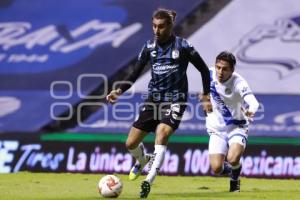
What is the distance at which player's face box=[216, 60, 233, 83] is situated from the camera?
11.3 metres

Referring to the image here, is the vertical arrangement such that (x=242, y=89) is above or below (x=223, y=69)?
below

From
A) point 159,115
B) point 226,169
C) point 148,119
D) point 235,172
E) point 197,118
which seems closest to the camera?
point 159,115

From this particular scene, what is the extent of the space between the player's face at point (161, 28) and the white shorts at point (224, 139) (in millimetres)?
1679

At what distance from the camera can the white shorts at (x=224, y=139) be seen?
456 inches

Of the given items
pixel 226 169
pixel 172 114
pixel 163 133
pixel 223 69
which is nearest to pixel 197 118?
pixel 226 169

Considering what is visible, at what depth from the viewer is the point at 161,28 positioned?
10656 millimetres

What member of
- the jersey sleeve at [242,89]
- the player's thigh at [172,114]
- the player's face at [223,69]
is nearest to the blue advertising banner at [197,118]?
the jersey sleeve at [242,89]

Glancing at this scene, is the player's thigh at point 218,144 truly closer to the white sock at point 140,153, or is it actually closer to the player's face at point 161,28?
the white sock at point 140,153

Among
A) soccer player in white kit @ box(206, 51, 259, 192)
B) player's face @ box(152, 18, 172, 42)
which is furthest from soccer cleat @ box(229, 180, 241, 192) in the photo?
player's face @ box(152, 18, 172, 42)

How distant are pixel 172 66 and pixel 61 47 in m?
7.98

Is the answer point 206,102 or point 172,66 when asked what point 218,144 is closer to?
point 206,102

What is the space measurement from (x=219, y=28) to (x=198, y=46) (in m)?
0.56

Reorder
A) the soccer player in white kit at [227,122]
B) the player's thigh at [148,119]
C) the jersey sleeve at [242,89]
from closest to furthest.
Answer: the player's thigh at [148,119], the jersey sleeve at [242,89], the soccer player in white kit at [227,122]

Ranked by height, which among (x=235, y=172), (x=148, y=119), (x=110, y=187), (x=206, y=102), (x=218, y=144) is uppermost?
(x=206, y=102)
